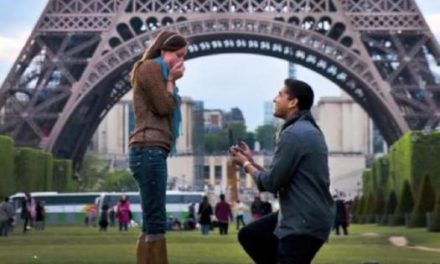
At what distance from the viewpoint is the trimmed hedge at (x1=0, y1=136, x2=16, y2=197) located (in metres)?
59.7

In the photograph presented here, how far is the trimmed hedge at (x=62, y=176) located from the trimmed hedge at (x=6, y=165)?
826cm

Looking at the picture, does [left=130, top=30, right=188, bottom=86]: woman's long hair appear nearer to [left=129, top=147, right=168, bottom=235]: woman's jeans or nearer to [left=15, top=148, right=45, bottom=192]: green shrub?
[left=129, top=147, right=168, bottom=235]: woman's jeans

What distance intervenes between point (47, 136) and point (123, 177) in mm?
70077

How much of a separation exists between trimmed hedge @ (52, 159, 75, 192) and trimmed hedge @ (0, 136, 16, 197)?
8.26 metres

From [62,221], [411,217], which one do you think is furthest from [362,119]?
[411,217]

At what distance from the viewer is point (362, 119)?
175m

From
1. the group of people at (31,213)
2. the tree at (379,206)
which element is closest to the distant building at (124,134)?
the tree at (379,206)

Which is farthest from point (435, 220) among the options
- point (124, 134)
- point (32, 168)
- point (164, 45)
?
point (124, 134)

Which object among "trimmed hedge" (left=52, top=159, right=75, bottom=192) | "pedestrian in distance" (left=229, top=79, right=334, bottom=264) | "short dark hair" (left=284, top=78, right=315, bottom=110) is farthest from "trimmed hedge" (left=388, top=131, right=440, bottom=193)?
"pedestrian in distance" (left=229, top=79, right=334, bottom=264)

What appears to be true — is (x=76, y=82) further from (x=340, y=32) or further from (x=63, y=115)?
(x=340, y=32)

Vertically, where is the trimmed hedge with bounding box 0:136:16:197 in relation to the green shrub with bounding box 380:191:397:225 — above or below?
above

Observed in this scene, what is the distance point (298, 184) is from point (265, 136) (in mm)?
162790

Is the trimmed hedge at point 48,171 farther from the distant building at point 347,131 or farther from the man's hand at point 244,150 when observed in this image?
the distant building at point 347,131

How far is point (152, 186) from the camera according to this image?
9234mm
